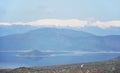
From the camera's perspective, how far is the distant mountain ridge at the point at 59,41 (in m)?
21.7

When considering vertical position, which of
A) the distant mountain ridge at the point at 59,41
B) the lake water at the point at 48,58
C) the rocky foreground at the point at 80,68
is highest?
the distant mountain ridge at the point at 59,41

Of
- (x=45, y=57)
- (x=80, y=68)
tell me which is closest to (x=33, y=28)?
(x=45, y=57)

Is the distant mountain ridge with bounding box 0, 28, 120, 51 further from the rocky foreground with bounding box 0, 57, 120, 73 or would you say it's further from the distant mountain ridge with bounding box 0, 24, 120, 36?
the rocky foreground with bounding box 0, 57, 120, 73

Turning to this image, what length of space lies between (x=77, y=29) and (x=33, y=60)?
2644mm

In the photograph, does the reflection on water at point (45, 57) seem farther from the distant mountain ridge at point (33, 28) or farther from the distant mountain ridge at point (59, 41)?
the distant mountain ridge at point (33, 28)

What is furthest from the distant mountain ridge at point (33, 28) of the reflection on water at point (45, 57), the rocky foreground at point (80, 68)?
the rocky foreground at point (80, 68)

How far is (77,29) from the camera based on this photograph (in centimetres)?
2178

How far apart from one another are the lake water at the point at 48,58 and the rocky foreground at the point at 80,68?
1.35 ft

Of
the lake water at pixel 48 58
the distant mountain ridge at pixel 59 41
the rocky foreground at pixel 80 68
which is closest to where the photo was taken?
the rocky foreground at pixel 80 68

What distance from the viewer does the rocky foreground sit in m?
19.9

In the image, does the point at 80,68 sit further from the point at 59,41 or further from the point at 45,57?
the point at 45,57

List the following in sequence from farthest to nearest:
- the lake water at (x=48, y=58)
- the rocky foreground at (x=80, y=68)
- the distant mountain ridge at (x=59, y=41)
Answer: the distant mountain ridge at (x=59, y=41)
the lake water at (x=48, y=58)
the rocky foreground at (x=80, y=68)

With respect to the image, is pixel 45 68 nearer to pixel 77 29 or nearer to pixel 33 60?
pixel 33 60

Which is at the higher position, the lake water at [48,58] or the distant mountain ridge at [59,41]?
the distant mountain ridge at [59,41]
